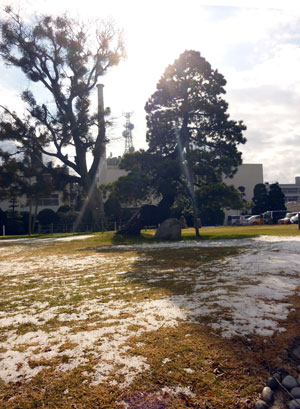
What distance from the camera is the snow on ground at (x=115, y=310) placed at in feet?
Result: 7.80

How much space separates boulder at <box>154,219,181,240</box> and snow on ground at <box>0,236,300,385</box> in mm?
9325

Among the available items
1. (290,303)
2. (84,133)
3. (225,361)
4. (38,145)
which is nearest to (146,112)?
(84,133)

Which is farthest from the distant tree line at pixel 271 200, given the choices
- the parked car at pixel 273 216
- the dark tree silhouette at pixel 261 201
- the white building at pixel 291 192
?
the white building at pixel 291 192

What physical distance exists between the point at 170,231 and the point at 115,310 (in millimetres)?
12056

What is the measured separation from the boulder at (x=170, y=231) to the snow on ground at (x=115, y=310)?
9.33m

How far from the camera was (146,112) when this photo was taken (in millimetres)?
17406

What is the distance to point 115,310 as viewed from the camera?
→ 136 inches

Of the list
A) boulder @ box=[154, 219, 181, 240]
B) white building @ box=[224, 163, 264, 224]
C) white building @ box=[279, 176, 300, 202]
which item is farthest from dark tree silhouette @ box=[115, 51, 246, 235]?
white building @ box=[279, 176, 300, 202]

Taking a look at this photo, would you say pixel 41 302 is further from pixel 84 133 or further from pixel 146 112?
pixel 84 133

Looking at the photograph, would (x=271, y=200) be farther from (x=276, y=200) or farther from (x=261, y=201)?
(x=261, y=201)

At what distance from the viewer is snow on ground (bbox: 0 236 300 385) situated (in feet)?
7.80

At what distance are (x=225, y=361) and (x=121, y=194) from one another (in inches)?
562

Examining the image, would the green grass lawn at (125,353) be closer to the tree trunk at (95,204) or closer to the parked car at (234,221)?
the tree trunk at (95,204)

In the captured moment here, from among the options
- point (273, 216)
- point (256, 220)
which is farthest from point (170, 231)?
point (273, 216)
